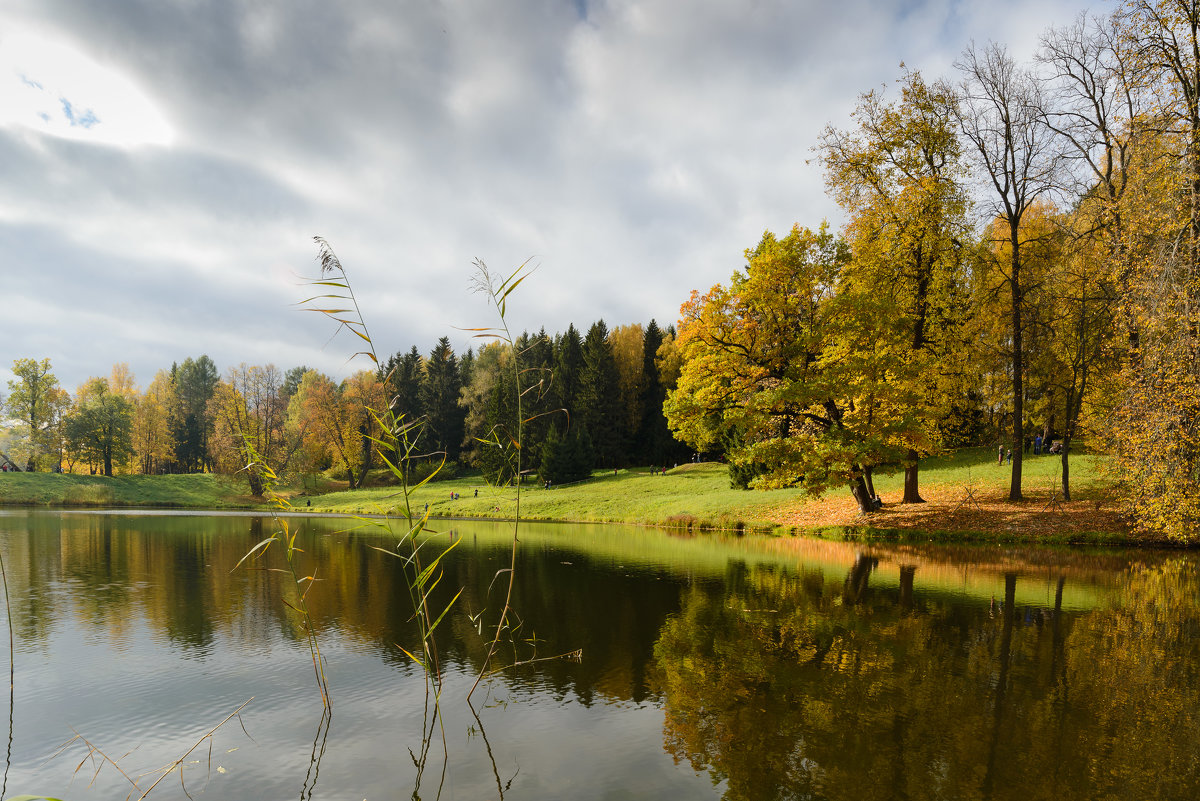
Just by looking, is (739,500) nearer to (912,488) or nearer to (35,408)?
(912,488)

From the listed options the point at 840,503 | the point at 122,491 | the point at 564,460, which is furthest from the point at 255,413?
the point at 840,503

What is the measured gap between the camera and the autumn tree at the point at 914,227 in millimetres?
22984

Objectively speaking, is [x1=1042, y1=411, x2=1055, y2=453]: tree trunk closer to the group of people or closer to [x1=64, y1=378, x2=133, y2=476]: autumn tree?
the group of people

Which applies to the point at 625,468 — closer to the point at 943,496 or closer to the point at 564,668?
the point at 943,496

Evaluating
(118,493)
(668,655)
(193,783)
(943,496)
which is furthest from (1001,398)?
(118,493)

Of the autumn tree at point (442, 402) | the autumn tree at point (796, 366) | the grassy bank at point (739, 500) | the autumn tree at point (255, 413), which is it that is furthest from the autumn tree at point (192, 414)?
the autumn tree at point (796, 366)

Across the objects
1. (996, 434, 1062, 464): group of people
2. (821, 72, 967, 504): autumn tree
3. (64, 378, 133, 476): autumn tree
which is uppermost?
(821, 72, 967, 504): autumn tree

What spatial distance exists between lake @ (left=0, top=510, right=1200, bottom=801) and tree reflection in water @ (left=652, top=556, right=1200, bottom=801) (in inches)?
1.4

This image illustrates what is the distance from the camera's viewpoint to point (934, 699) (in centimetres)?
643

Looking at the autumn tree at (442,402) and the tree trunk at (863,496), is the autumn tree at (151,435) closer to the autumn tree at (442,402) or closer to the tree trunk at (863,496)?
the autumn tree at (442,402)

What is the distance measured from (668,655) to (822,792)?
373 centimetres

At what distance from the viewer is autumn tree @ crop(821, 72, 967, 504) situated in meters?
23.0

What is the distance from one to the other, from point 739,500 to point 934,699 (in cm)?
2502

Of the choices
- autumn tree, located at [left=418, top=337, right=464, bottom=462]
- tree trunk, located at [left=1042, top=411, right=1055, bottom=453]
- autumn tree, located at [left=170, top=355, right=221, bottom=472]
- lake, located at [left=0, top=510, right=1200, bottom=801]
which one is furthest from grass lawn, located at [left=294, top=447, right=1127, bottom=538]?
autumn tree, located at [left=170, top=355, right=221, bottom=472]
